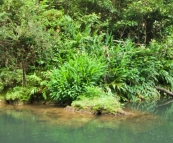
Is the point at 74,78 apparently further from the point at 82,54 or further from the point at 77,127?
the point at 77,127

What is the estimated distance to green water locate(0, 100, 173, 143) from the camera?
6.34 meters

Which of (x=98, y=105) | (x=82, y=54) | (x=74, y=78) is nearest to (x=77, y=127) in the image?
(x=98, y=105)

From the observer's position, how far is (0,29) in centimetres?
932

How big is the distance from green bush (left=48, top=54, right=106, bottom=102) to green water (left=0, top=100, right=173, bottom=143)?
19.0 inches

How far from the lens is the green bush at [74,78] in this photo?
29.1 feet

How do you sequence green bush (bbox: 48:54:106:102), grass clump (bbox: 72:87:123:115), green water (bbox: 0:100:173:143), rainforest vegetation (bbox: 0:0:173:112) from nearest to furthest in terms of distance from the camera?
green water (bbox: 0:100:173:143) < grass clump (bbox: 72:87:123:115) < green bush (bbox: 48:54:106:102) < rainforest vegetation (bbox: 0:0:173:112)

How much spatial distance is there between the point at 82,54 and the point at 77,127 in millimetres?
3224

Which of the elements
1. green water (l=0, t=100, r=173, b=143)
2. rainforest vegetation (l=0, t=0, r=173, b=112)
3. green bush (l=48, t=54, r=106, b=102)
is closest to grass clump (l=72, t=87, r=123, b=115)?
rainforest vegetation (l=0, t=0, r=173, b=112)

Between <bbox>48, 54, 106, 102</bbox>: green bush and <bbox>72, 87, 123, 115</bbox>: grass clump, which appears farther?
<bbox>48, 54, 106, 102</bbox>: green bush

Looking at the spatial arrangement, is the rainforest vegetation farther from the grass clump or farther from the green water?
the green water

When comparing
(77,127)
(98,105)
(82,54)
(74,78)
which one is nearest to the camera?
(77,127)

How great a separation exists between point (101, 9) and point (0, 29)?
4422 millimetres

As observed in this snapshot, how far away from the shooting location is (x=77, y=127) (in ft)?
23.8

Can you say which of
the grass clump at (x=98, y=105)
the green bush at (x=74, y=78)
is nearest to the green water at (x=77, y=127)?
the grass clump at (x=98, y=105)
